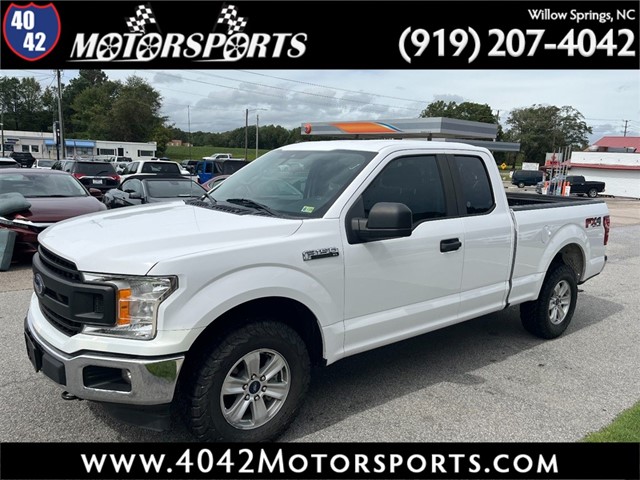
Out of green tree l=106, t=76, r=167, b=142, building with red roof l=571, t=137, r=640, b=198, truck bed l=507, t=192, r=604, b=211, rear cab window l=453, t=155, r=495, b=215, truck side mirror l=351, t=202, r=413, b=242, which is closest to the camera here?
truck side mirror l=351, t=202, r=413, b=242

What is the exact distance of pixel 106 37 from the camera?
14.0 metres

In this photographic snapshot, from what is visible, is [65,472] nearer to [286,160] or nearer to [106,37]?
[286,160]

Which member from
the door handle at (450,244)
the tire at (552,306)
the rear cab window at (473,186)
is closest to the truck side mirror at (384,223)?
the door handle at (450,244)

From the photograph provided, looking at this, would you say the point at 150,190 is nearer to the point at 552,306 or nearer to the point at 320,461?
the point at 552,306

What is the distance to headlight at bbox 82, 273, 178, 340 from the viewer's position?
8.93 ft

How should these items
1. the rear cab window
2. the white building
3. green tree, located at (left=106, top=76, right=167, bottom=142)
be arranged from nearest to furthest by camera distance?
the rear cab window
the white building
green tree, located at (left=106, top=76, right=167, bottom=142)

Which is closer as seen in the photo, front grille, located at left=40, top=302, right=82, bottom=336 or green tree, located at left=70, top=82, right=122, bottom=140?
front grille, located at left=40, top=302, right=82, bottom=336

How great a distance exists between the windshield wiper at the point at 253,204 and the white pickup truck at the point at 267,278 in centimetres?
2

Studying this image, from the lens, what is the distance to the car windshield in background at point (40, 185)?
8.82 m

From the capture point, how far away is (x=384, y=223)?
334 cm

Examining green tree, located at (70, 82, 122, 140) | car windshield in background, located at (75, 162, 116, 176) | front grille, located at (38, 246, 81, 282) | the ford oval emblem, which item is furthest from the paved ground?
green tree, located at (70, 82, 122, 140)

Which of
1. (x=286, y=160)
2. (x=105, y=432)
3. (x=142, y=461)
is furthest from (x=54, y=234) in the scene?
(x=286, y=160)

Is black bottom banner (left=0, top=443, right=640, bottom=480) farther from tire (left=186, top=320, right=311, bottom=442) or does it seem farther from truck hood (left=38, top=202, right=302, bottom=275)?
truck hood (left=38, top=202, right=302, bottom=275)

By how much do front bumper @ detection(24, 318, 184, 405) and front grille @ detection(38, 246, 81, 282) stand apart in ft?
1.43
